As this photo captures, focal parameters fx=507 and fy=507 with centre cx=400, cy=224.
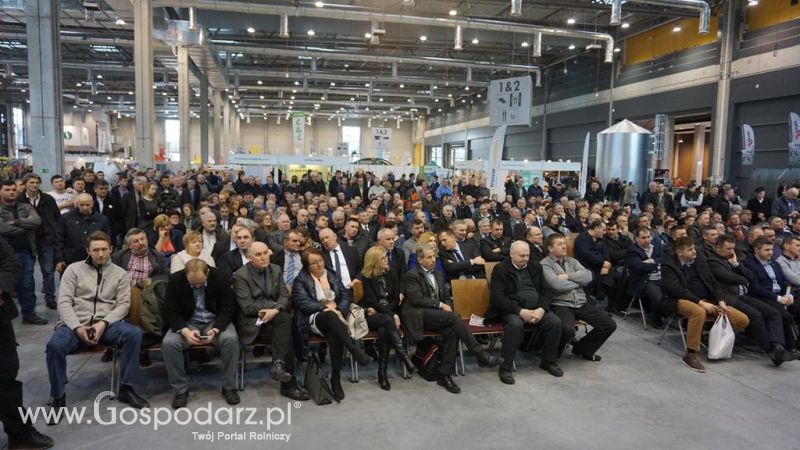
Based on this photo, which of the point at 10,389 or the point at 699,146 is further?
the point at 699,146

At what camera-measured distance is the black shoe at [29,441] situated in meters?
3.18

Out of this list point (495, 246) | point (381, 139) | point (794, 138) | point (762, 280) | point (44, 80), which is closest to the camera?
point (762, 280)

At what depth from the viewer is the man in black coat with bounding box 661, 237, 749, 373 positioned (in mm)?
5043

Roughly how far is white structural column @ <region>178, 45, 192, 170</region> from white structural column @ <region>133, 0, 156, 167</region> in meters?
3.32

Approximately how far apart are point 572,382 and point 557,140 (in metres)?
23.5

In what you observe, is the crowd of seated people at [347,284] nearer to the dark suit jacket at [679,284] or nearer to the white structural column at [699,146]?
the dark suit jacket at [679,284]

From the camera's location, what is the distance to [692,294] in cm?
530

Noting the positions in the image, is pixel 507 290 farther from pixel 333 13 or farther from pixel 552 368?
pixel 333 13

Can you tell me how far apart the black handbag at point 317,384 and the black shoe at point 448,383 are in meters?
0.93

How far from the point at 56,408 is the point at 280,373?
5.20 feet

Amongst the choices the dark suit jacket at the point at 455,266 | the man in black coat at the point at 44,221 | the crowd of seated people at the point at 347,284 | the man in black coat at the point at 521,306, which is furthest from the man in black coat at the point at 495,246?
the man in black coat at the point at 44,221

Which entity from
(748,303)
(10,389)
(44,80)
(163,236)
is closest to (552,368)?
(748,303)

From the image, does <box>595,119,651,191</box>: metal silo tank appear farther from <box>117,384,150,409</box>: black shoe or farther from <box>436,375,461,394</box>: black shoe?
<box>117,384,150,409</box>: black shoe

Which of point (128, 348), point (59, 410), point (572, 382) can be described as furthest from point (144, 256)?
point (572, 382)
